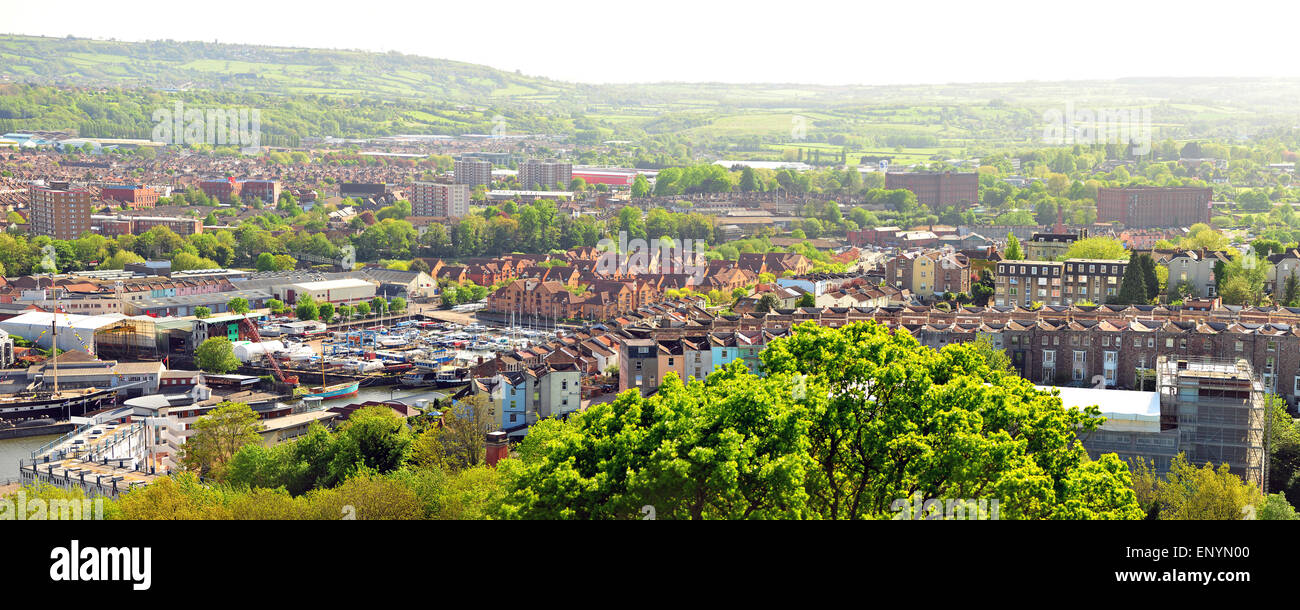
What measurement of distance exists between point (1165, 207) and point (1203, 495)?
25700 mm

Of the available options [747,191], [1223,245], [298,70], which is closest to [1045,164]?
[747,191]

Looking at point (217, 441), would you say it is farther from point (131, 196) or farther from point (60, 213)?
point (131, 196)

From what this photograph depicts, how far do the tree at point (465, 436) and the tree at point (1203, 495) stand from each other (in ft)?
11.6

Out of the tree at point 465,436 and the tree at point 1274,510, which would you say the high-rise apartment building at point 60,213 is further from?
the tree at point 1274,510

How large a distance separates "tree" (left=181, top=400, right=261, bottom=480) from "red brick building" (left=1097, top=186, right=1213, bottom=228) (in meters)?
24.5

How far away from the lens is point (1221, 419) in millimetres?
6977

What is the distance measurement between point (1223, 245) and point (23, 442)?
14.2 metres

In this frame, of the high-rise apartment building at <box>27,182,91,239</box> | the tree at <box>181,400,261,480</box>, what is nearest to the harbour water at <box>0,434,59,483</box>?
the tree at <box>181,400,261,480</box>

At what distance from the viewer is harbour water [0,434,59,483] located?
947cm

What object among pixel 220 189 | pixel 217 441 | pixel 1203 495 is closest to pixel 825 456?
pixel 1203 495

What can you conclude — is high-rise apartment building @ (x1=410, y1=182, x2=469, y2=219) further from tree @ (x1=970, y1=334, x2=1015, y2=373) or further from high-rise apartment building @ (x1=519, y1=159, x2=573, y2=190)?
tree @ (x1=970, y1=334, x2=1015, y2=373)
